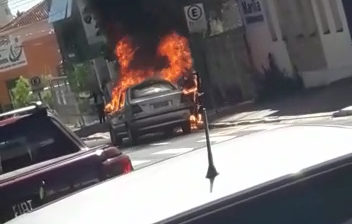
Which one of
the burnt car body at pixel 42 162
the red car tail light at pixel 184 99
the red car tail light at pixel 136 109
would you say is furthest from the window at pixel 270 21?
the burnt car body at pixel 42 162

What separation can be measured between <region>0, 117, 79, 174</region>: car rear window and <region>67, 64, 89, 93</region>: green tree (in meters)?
38.0

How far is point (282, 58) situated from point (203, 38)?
9.72 ft

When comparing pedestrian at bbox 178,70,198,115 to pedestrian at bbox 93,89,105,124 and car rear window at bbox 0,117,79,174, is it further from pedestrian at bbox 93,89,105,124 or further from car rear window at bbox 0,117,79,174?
car rear window at bbox 0,117,79,174

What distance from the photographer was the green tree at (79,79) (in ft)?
150

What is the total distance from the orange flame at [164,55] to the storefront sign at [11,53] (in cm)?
2613

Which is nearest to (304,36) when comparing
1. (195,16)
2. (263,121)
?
(195,16)

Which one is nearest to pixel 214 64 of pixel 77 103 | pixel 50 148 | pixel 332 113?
pixel 332 113

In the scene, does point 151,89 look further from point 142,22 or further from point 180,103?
point 142,22

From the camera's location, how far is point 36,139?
25.5 ft

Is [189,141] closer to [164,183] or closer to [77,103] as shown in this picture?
[164,183]

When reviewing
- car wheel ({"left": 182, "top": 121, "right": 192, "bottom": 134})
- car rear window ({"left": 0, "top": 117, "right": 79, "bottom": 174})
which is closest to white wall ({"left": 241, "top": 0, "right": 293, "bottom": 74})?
car wheel ({"left": 182, "top": 121, "right": 192, "bottom": 134})

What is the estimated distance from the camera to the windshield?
3.52 m

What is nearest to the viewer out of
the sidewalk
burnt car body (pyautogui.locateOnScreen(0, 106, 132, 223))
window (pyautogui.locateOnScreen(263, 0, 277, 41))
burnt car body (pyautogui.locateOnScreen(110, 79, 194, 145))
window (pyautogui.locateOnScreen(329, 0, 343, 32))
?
burnt car body (pyautogui.locateOnScreen(0, 106, 132, 223))

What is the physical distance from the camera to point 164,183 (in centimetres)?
347
